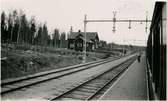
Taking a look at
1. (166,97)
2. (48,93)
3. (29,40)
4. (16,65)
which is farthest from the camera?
(29,40)

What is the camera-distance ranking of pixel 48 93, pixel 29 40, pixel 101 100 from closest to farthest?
pixel 101 100, pixel 48 93, pixel 29 40

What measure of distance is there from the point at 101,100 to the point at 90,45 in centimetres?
6010

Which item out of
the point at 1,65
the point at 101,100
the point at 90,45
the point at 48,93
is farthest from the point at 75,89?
the point at 90,45

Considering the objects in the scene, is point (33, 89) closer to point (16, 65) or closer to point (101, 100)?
point (101, 100)

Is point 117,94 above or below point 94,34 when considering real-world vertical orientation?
below

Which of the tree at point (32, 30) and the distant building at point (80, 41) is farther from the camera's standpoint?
the tree at point (32, 30)

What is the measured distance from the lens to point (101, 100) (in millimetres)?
10148

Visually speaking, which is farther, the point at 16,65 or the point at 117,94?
the point at 16,65

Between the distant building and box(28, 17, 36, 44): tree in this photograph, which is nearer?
the distant building

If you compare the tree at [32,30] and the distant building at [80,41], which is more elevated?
the tree at [32,30]

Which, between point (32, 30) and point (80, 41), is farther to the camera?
point (32, 30)

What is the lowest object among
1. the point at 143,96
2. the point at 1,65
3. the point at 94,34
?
the point at 143,96

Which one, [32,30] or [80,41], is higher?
[32,30]

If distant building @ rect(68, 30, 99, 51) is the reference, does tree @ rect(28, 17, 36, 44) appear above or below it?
above
